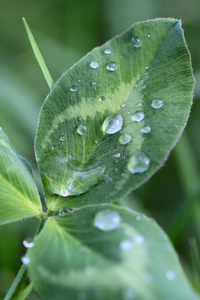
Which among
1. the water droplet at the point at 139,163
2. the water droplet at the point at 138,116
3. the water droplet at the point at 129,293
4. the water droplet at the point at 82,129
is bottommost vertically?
the water droplet at the point at 129,293

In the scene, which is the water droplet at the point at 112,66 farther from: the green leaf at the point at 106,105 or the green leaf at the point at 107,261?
the green leaf at the point at 107,261

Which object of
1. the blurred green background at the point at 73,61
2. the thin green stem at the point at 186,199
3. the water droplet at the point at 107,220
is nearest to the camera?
the water droplet at the point at 107,220

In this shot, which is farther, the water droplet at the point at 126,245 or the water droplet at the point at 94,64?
the water droplet at the point at 94,64

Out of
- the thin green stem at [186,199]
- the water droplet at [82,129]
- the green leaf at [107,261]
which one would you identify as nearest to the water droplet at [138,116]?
the water droplet at [82,129]

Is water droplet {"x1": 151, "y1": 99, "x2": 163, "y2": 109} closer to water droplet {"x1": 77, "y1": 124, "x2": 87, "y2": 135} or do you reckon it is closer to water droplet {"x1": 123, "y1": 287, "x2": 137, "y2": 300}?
water droplet {"x1": 77, "y1": 124, "x2": 87, "y2": 135}

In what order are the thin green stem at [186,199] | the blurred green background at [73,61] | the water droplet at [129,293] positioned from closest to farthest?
the water droplet at [129,293] < the thin green stem at [186,199] < the blurred green background at [73,61]

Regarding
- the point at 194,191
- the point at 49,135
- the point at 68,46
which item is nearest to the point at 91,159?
the point at 49,135

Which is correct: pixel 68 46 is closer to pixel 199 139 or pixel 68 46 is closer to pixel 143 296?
pixel 199 139
